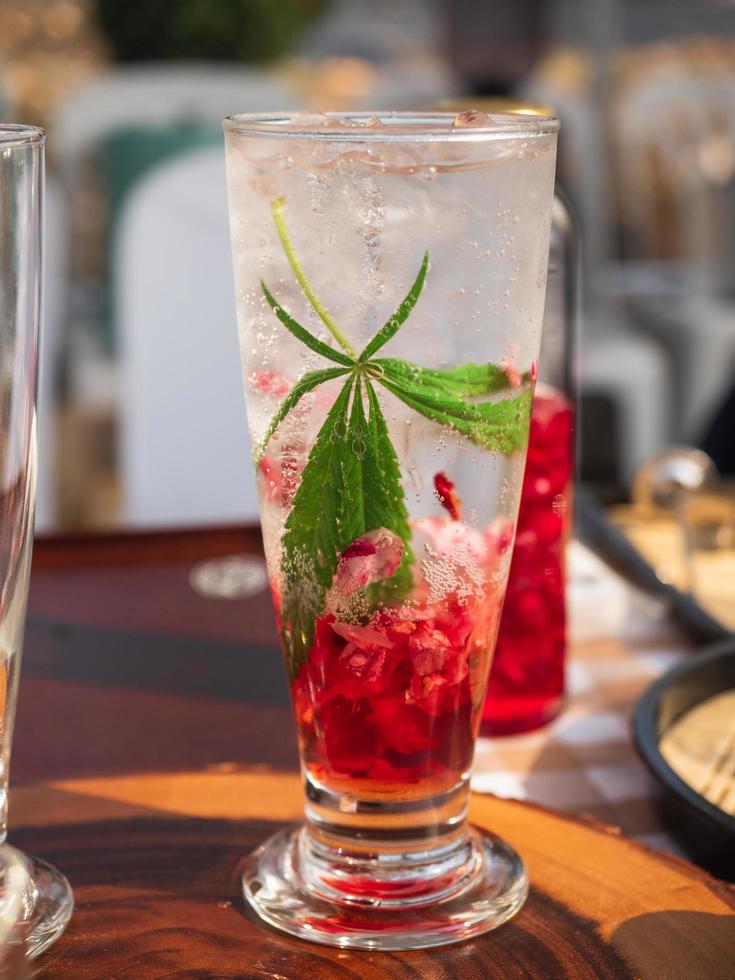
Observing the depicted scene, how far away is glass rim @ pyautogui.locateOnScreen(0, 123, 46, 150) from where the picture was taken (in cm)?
37

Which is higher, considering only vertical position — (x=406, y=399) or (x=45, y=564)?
(x=406, y=399)

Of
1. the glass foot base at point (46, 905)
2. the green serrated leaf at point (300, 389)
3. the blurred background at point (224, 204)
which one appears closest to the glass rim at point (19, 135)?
the green serrated leaf at point (300, 389)

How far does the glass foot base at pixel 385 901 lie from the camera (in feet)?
1.36

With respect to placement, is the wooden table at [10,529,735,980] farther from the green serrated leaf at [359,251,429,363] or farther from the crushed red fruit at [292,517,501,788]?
the green serrated leaf at [359,251,429,363]

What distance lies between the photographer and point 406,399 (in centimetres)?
40

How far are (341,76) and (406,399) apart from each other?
127 inches

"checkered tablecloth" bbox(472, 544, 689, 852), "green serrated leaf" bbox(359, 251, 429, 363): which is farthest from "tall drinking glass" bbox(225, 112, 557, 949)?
"checkered tablecloth" bbox(472, 544, 689, 852)

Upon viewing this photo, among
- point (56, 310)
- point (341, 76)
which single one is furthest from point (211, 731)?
point (341, 76)

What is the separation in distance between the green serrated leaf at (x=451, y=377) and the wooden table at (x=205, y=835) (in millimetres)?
170

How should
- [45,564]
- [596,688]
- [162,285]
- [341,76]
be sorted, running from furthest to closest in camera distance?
1. [341,76]
2. [162,285]
3. [45,564]
4. [596,688]

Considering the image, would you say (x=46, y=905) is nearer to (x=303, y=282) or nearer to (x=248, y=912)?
(x=248, y=912)

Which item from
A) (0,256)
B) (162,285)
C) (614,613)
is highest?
(0,256)

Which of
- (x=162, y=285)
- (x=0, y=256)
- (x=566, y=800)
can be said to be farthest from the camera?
(x=162, y=285)

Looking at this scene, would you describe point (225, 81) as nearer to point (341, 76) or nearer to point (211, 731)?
point (341, 76)
